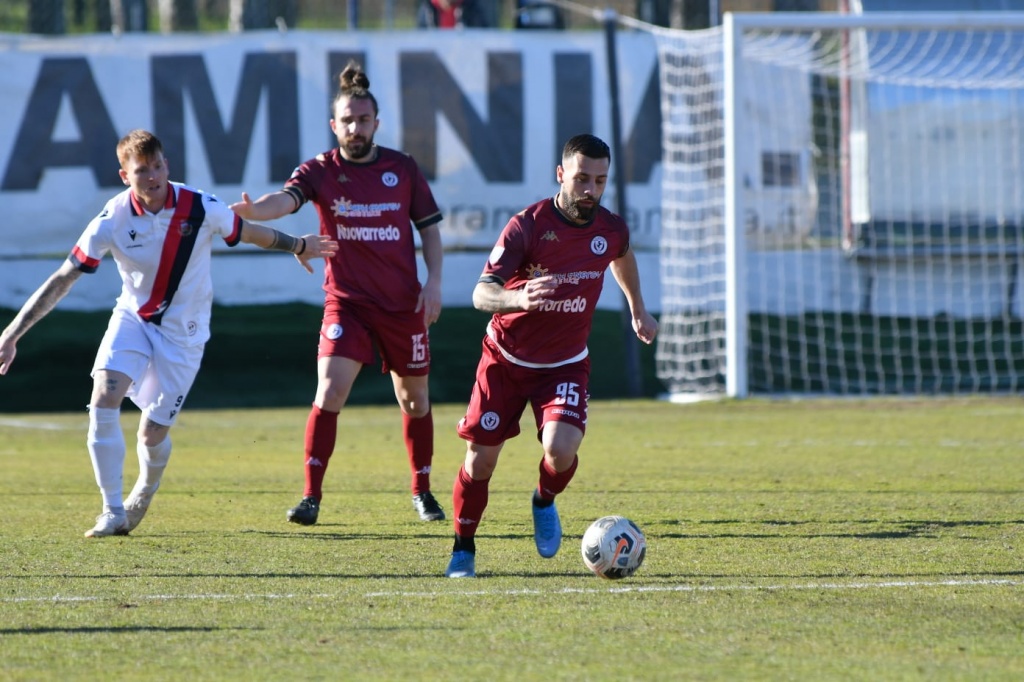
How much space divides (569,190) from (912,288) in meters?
10.2

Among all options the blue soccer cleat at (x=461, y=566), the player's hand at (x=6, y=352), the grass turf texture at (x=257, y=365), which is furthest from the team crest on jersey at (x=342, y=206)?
the grass turf texture at (x=257, y=365)

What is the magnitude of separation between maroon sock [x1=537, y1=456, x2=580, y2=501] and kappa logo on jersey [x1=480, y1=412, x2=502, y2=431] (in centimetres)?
26

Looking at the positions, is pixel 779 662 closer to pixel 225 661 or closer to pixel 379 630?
pixel 379 630

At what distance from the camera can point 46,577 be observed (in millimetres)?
5398

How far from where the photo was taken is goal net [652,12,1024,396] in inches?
574

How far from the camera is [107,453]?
642 cm

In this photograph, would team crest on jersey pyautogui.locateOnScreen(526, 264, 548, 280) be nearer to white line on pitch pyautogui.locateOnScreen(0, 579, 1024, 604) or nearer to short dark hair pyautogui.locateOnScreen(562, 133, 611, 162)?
short dark hair pyautogui.locateOnScreen(562, 133, 611, 162)

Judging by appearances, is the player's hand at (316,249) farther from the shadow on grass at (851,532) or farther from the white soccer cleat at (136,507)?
the shadow on grass at (851,532)

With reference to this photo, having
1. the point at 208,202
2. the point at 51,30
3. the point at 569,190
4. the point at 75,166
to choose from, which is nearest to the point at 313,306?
the point at 75,166

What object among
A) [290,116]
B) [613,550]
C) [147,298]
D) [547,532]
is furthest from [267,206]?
[290,116]

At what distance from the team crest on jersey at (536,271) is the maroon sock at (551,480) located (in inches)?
29.4

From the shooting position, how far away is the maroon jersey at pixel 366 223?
7.08 m

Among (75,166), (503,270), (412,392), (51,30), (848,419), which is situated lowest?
(848,419)

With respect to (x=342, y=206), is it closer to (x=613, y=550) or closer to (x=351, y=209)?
(x=351, y=209)
